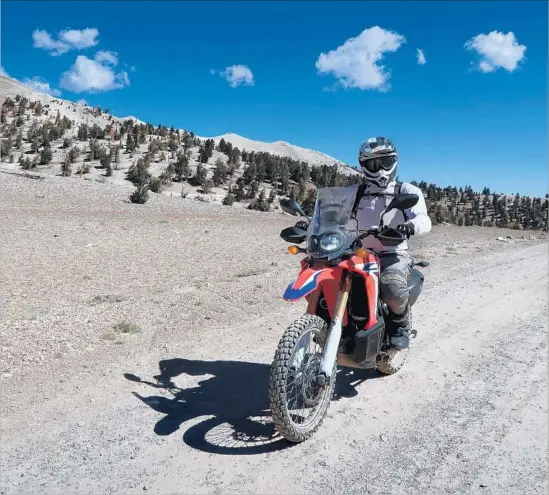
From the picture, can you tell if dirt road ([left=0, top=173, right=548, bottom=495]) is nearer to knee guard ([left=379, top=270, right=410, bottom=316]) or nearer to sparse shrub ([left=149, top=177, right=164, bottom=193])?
knee guard ([left=379, top=270, right=410, bottom=316])

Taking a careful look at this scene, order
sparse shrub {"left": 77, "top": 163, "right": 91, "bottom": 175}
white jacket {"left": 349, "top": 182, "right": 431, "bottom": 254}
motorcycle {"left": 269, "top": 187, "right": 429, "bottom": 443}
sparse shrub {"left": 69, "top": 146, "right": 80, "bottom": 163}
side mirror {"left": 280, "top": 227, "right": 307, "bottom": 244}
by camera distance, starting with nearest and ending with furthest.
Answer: motorcycle {"left": 269, "top": 187, "right": 429, "bottom": 443}
side mirror {"left": 280, "top": 227, "right": 307, "bottom": 244}
white jacket {"left": 349, "top": 182, "right": 431, "bottom": 254}
sparse shrub {"left": 77, "top": 163, "right": 91, "bottom": 175}
sparse shrub {"left": 69, "top": 146, "right": 80, "bottom": 163}

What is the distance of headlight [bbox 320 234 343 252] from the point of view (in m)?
3.89

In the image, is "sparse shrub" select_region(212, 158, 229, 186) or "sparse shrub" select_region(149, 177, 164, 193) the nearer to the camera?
"sparse shrub" select_region(149, 177, 164, 193)

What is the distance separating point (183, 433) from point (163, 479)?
0.61m

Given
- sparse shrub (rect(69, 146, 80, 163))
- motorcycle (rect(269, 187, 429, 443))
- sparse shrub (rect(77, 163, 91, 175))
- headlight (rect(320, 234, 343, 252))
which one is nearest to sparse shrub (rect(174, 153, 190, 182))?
sparse shrub (rect(77, 163, 91, 175))

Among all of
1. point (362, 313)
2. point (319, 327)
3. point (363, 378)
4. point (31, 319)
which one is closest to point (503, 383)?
point (363, 378)

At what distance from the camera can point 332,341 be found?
12.6 ft

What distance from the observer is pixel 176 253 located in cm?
1126

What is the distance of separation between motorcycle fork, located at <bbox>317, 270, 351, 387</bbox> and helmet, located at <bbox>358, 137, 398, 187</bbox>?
1.17 metres

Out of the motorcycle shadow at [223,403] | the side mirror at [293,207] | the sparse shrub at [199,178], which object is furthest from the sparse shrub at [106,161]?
the side mirror at [293,207]

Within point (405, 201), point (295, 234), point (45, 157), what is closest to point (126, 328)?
point (295, 234)

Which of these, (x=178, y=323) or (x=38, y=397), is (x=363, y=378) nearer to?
(x=178, y=323)

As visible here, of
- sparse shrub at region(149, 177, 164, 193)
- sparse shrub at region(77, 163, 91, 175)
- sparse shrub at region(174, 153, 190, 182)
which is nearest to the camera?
sparse shrub at region(149, 177, 164, 193)

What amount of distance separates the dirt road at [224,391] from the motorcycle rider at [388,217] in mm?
787
